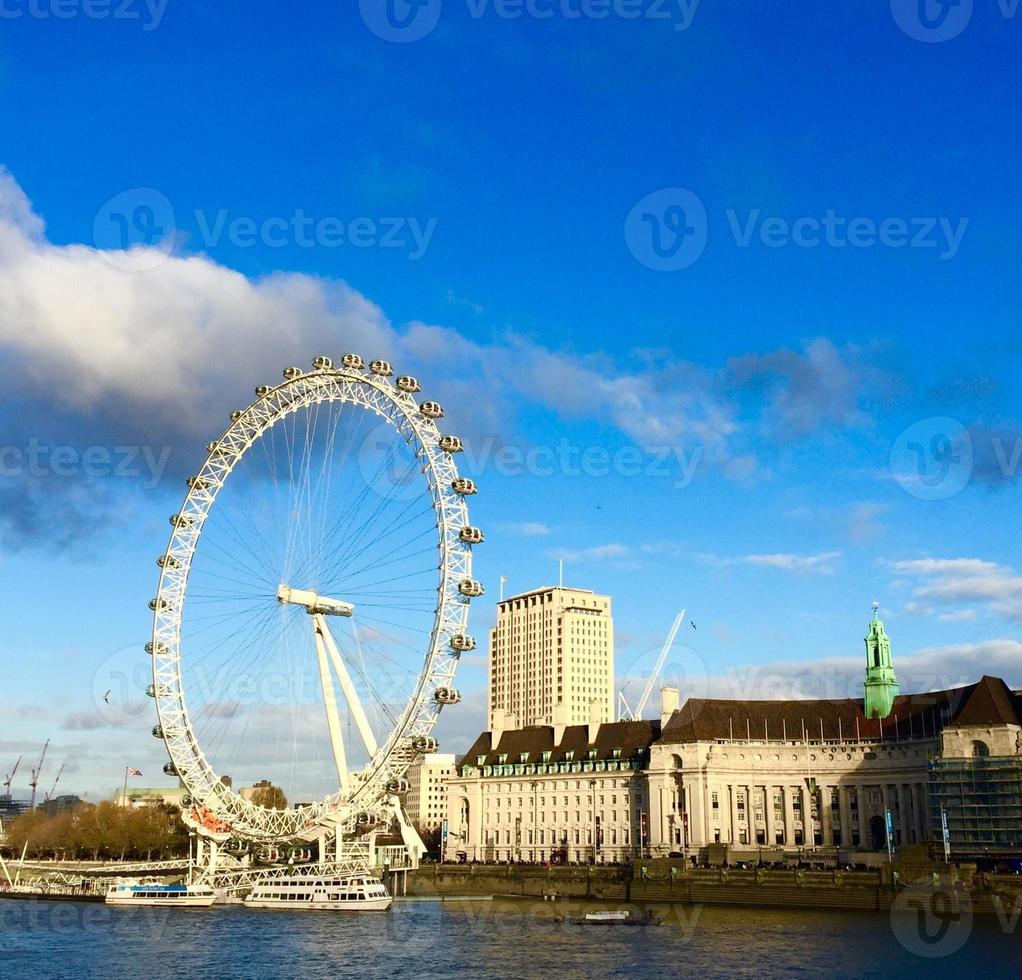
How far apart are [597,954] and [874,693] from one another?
7866 cm

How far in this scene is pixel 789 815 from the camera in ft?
461

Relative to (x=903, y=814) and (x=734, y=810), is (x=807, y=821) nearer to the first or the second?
(x=734, y=810)

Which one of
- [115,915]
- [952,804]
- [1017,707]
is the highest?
[1017,707]

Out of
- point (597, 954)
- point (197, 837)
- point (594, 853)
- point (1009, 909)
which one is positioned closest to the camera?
point (597, 954)

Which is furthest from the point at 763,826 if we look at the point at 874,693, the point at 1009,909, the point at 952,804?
the point at 1009,909

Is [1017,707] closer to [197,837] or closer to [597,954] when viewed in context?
[597,954]

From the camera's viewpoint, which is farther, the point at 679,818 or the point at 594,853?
the point at 594,853

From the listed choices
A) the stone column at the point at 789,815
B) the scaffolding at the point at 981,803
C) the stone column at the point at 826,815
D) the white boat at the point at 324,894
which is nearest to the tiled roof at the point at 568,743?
the stone column at the point at 789,815

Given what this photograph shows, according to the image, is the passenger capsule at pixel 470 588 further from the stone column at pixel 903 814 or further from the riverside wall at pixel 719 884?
the stone column at pixel 903 814

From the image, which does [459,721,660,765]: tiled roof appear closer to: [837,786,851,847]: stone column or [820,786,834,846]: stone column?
[820,786,834,846]: stone column

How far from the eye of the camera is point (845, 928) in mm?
85312

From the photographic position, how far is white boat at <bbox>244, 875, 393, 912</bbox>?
104 metres

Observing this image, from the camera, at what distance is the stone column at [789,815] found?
140m

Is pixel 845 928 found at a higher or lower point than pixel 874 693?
lower
